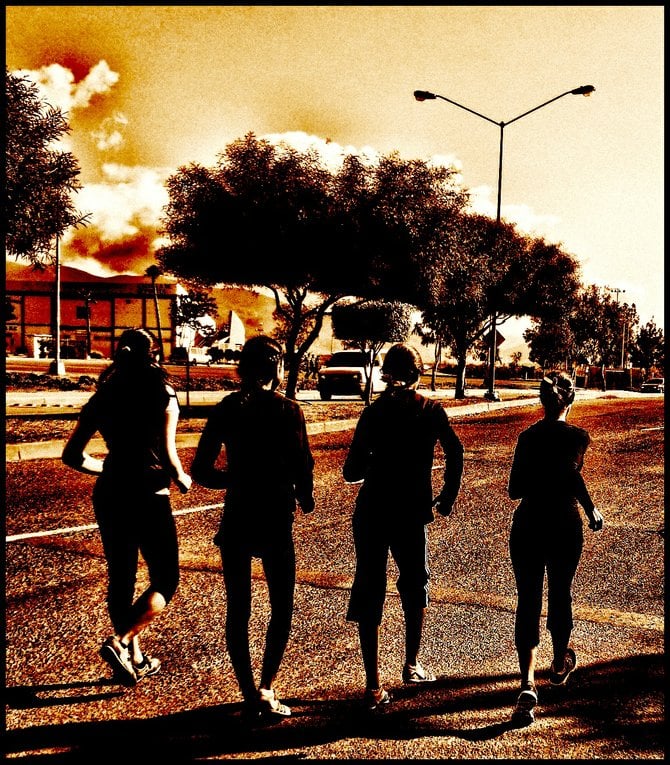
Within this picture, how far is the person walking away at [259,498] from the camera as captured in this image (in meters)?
3.48

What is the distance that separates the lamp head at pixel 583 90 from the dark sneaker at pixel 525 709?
24183 mm

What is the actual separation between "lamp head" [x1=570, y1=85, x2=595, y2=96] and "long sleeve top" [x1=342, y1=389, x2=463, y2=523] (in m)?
23.5

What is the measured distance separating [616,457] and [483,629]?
32.4 feet

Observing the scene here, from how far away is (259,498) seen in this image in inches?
137

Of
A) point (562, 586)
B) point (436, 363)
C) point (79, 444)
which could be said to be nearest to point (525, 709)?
point (562, 586)

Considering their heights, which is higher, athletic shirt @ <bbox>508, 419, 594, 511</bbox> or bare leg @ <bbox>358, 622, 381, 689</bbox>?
athletic shirt @ <bbox>508, 419, 594, 511</bbox>

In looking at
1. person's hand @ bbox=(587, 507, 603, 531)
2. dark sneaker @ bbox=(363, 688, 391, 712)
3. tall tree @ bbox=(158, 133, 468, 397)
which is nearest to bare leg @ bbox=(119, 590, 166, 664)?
dark sneaker @ bbox=(363, 688, 391, 712)

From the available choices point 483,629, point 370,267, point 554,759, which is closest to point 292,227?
point 370,267

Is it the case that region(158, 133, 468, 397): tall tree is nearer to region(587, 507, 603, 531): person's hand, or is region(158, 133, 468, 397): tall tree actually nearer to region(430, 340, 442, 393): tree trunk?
region(587, 507, 603, 531): person's hand

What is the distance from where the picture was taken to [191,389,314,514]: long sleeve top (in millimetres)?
3492

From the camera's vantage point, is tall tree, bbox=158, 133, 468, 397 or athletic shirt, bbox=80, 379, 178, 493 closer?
athletic shirt, bbox=80, 379, 178, 493

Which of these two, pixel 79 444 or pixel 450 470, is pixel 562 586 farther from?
pixel 79 444

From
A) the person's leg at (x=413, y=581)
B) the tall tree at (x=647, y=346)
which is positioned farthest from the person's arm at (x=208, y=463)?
the tall tree at (x=647, y=346)

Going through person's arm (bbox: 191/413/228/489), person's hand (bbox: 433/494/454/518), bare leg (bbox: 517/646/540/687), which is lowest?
bare leg (bbox: 517/646/540/687)
